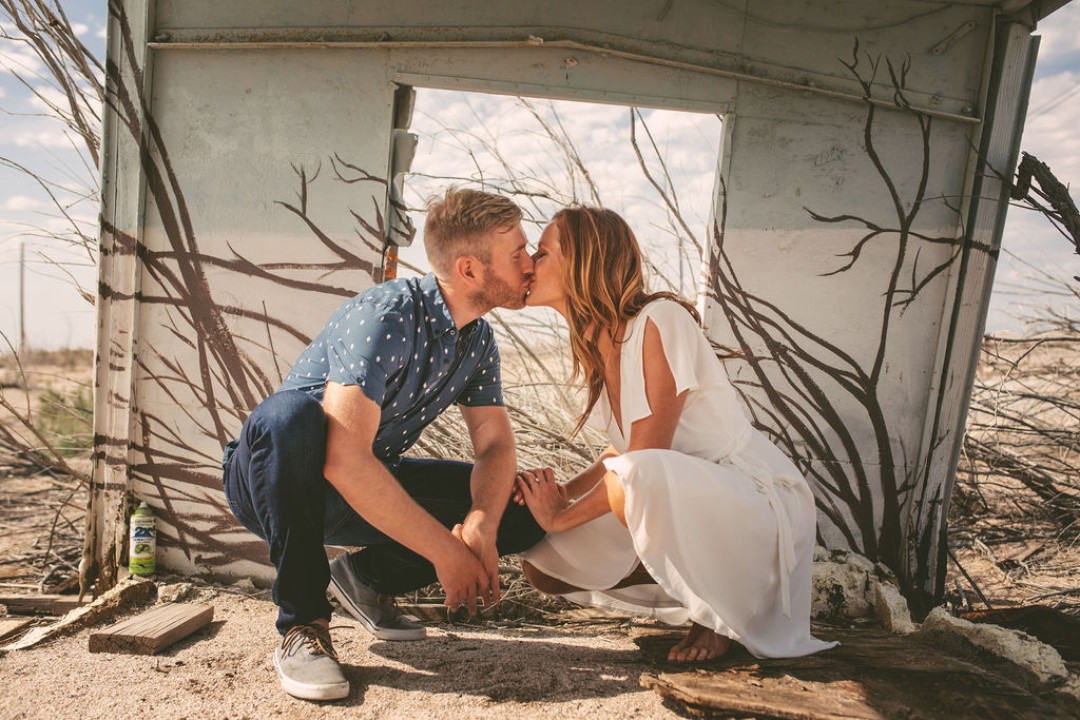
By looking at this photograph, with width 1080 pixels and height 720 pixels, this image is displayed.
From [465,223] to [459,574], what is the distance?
3.54 feet

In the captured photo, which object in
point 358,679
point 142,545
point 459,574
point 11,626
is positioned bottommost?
point 11,626

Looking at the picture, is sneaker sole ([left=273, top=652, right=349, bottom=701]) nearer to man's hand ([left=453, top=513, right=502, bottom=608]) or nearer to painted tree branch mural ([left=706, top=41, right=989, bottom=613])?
man's hand ([left=453, top=513, right=502, bottom=608])

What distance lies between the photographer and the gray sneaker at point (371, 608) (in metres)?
2.47

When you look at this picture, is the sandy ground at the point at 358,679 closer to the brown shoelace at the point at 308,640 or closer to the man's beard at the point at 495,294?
the brown shoelace at the point at 308,640

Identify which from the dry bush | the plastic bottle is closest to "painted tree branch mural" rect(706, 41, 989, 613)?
the dry bush

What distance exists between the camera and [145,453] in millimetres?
3232

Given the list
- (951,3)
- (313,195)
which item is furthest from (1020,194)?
(313,195)

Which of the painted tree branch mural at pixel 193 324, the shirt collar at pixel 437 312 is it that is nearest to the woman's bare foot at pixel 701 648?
the shirt collar at pixel 437 312

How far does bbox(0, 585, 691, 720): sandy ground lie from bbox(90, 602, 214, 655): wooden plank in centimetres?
3

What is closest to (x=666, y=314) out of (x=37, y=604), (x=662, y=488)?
(x=662, y=488)

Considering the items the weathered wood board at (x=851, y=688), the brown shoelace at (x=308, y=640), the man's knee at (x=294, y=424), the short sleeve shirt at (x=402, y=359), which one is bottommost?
the brown shoelace at (x=308, y=640)

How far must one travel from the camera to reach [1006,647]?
232cm

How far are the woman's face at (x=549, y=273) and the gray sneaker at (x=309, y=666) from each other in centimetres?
120

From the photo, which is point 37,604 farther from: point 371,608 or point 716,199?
point 716,199
